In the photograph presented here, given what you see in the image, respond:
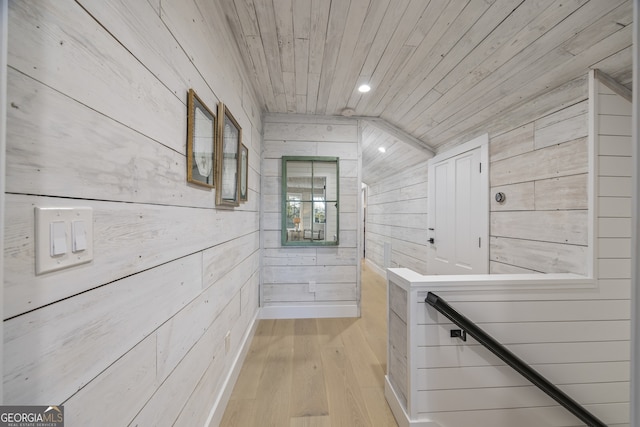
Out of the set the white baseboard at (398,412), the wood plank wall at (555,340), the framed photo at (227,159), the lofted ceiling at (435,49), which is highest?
the lofted ceiling at (435,49)

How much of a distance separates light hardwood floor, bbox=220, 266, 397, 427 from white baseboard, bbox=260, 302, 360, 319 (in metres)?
0.07

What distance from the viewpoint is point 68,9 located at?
0.50 meters

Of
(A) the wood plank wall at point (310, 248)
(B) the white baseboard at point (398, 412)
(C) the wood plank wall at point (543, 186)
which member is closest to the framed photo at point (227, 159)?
(A) the wood plank wall at point (310, 248)

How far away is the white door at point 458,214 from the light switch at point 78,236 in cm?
273

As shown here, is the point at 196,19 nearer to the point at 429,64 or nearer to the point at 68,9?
the point at 68,9

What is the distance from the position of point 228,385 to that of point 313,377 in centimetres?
63

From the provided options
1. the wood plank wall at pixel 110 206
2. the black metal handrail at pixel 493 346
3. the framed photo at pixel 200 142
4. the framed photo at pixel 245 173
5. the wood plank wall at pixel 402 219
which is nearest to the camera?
the wood plank wall at pixel 110 206

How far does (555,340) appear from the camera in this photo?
1417mm

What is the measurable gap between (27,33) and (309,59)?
174 cm

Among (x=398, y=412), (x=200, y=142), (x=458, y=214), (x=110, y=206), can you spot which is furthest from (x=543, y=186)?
(x=110, y=206)

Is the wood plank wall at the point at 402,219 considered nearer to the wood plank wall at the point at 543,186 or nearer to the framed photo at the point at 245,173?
the wood plank wall at the point at 543,186

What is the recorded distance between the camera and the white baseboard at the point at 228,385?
1.33m

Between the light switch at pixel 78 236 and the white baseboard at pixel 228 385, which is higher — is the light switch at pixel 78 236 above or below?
above

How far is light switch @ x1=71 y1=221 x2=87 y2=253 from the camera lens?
503 millimetres
